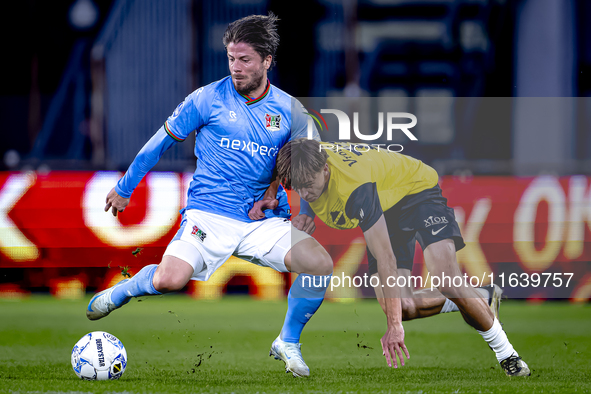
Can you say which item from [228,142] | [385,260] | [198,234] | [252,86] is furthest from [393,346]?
[252,86]

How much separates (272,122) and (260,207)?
21.6 inches

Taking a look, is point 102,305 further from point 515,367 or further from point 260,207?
point 515,367

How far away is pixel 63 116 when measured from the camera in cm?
860

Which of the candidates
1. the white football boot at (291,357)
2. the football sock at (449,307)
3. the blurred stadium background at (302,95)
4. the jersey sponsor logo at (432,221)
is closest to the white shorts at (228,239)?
the white football boot at (291,357)

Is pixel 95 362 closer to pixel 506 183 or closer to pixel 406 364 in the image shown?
pixel 406 364

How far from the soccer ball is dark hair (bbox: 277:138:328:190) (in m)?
1.40

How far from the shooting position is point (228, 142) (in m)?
4.35

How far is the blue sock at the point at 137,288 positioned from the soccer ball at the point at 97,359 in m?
0.41

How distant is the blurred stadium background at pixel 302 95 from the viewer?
5.89m

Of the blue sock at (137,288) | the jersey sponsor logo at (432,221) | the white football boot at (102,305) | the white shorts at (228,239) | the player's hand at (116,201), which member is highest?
the player's hand at (116,201)

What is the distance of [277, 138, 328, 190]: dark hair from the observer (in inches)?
165

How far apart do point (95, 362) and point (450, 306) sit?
2206 millimetres

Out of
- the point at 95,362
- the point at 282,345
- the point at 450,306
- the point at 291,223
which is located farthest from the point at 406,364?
the point at 95,362

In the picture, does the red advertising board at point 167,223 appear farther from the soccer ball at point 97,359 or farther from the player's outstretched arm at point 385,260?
the soccer ball at point 97,359
